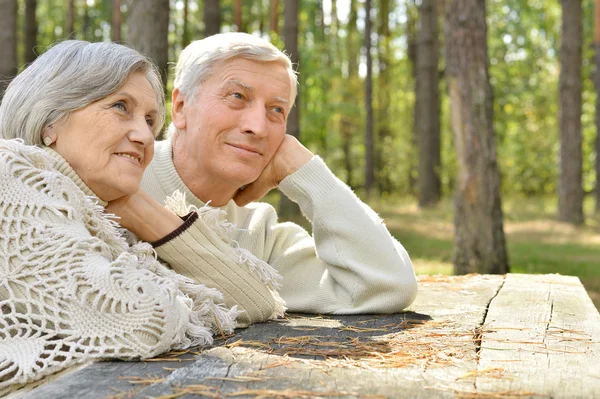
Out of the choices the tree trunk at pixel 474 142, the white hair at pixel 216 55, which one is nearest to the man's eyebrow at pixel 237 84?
the white hair at pixel 216 55

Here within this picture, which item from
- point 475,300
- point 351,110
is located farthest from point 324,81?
point 475,300

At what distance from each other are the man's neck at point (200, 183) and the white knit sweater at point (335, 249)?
0.11 ft

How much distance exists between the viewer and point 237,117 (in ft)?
12.0

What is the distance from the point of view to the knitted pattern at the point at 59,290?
2451 millimetres

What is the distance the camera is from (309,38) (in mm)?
32219

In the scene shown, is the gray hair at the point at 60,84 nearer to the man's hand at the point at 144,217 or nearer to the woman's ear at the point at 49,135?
the woman's ear at the point at 49,135

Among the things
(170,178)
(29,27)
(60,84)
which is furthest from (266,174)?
(29,27)

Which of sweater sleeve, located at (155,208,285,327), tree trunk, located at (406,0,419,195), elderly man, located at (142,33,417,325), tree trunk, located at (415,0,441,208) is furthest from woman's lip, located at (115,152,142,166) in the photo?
tree trunk, located at (406,0,419,195)

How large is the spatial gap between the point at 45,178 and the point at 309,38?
30258mm

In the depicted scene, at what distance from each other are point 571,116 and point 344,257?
12.8 metres

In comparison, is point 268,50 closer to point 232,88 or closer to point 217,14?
point 232,88

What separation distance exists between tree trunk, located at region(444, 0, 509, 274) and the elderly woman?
545 centimetres

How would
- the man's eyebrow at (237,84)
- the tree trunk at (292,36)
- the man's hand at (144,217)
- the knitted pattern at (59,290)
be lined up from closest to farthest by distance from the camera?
A: the knitted pattern at (59,290) → the man's hand at (144,217) → the man's eyebrow at (237,84) → the tree trunk at (292,36)

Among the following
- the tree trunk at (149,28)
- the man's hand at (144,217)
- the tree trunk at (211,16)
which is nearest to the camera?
the man's hand at (144,217)
